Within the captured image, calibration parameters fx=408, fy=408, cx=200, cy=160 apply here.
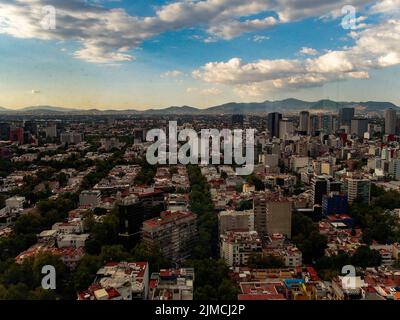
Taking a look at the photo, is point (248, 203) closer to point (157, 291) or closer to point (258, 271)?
point (258, 271)

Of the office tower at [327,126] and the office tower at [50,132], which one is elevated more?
the office tower at [327,126]

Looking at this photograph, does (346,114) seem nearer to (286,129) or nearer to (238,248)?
(286,129)

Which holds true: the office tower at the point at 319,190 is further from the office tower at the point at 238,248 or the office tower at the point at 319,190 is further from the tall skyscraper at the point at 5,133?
the tall skyscraper at the point at 5,133

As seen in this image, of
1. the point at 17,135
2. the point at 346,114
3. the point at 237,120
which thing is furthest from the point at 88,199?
the point at 346,114

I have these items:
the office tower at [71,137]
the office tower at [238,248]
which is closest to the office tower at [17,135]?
the office tower at [71,137]
